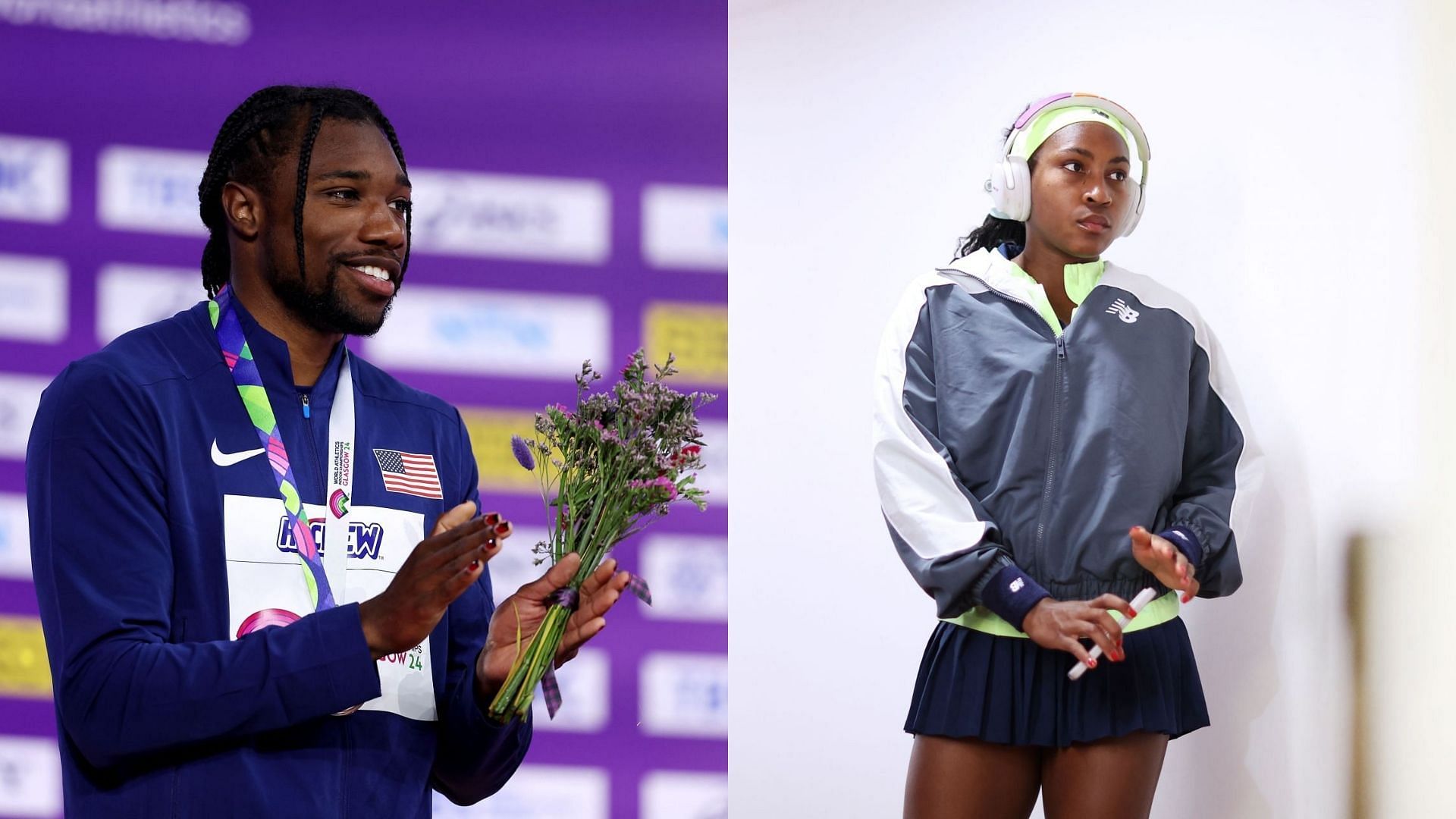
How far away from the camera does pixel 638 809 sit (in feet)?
13.6

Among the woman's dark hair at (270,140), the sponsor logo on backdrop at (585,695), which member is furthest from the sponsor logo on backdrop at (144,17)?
the woman's dark hair at (270,140)

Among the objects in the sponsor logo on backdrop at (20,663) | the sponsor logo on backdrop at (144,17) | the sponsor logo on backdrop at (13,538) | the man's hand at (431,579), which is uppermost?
the sponsor logo on backdrop at (144,17)

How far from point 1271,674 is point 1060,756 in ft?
2.65

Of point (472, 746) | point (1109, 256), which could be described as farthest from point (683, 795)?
point (472, 746)

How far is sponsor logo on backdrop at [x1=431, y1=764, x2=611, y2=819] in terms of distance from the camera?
4.05 meters

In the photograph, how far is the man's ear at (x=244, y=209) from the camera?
1981mm

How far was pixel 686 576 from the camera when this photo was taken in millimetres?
4266

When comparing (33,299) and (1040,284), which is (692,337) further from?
(33,299)

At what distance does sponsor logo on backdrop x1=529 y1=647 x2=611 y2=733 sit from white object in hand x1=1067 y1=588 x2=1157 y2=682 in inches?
70.3

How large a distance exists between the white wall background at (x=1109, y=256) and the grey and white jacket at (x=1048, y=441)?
1.28 feet

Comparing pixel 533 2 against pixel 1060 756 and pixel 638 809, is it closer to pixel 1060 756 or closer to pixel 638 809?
pixel 638 809

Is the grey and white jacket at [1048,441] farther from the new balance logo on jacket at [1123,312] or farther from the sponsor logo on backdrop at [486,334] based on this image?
the sponsor logo on backdrop at [486,334]

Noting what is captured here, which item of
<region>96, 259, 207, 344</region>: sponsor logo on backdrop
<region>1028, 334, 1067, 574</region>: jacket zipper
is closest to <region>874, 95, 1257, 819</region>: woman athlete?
<region>1028, 334, 1067, 574</region>: jacket zipper

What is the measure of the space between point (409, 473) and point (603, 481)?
10.7 inches
